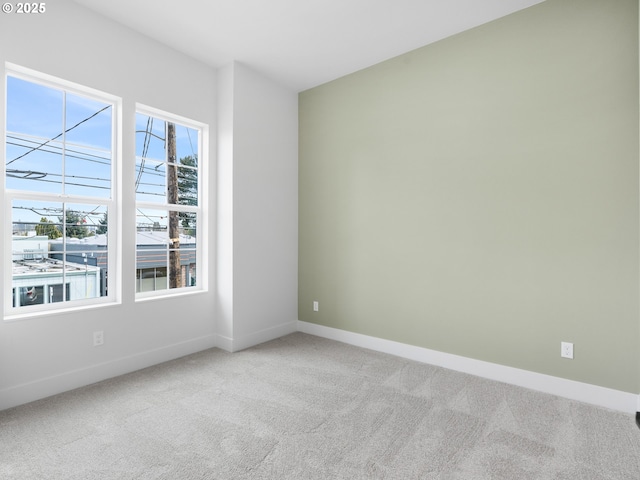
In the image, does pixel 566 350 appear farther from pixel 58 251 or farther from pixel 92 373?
pixel 58 251

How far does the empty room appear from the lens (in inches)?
83.7

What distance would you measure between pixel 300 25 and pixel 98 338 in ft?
10.1

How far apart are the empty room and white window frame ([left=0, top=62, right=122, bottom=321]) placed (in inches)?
0.8

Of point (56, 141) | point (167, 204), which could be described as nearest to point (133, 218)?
point (167, 204)

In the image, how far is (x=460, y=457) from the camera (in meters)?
1.90

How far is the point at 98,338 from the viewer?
283 centimetres

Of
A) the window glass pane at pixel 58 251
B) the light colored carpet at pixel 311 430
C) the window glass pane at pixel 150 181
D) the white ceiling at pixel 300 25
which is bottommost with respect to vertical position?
the light colored carpet at pixel 311 430

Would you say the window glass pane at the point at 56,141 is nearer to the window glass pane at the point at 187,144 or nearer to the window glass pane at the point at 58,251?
the window glass pane at the point at 58,251

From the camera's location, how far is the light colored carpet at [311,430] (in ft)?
5.92

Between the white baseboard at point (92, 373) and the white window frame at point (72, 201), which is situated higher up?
the white window frame at point (72, 201)

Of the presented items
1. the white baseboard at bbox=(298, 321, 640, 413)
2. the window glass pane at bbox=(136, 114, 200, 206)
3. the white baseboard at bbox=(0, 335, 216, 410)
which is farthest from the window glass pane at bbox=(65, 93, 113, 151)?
the white baseboard at bbox=(298, 321, 640, 413)

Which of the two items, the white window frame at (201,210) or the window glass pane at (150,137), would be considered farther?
the white window frame at (201,210)

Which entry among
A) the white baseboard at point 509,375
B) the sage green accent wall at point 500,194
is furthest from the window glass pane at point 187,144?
the white baseboard at point 509,375

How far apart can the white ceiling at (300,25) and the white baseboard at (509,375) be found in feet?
9.36
